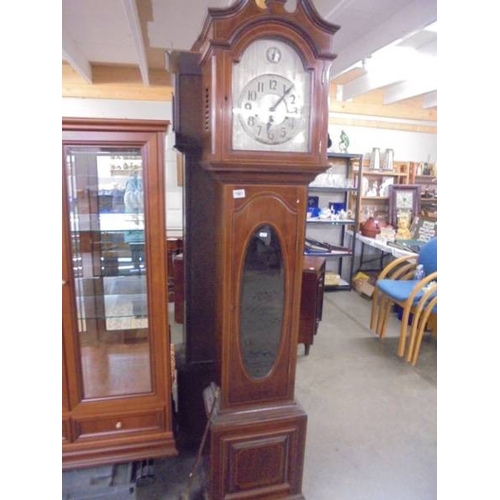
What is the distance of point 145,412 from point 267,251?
37.2 inches

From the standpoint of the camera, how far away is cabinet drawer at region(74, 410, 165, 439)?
1.55 meters

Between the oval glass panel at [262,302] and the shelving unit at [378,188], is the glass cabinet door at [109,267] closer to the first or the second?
the oval glass panel at [262,302]

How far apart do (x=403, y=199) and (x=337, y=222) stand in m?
0.92

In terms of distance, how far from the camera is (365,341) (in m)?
3.11

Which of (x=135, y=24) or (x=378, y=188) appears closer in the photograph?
(x=135, y=24)

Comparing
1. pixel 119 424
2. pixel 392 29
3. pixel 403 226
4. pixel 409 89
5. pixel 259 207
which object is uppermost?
Result: pixel 409 89

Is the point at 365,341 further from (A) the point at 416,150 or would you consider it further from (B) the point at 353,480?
(A) the point at 416,150

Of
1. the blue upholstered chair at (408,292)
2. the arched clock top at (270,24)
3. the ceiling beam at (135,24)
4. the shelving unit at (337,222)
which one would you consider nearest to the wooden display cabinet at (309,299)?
the blue upholstered chair at (408,292)

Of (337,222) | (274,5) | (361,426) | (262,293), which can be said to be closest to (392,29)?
(274,5)

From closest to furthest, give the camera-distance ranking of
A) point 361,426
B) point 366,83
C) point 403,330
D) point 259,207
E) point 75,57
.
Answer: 1. point 259,207
2. point 361,426
3. point 403,330
4. point 75,57
5. point 366,83

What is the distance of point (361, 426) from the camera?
2.05 m

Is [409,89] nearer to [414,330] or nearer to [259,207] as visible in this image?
[414,330]

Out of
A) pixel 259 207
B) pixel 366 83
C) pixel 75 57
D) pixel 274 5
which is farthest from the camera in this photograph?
pixel 366 83
